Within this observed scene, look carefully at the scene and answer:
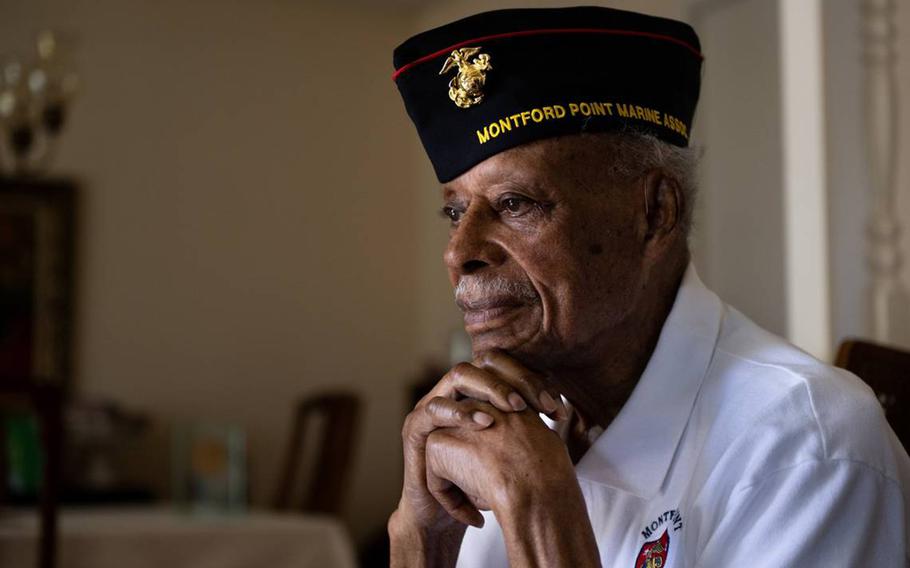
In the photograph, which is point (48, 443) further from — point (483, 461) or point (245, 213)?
point (245, 213)

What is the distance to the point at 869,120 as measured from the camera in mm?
2049

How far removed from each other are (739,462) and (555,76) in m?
0.44

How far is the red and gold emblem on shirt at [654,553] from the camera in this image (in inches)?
44.1

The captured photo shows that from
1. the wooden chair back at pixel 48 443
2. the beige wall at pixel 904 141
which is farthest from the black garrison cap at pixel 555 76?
the wooden chair back at pixel 48 443

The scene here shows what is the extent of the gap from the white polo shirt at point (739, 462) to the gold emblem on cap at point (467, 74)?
0.32 m

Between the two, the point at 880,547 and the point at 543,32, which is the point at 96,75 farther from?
the point at 880,547

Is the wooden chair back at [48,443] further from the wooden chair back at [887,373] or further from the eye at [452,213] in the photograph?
the wooden chair back at [887,373]

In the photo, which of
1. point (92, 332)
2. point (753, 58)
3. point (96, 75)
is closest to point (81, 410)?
point (92, 332)

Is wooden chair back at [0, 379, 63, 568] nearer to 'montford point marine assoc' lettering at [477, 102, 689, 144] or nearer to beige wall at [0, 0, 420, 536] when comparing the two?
'montford point marine assoc' lettering at [477, 102, 689, 144]

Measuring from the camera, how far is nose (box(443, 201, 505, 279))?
47.9 inches

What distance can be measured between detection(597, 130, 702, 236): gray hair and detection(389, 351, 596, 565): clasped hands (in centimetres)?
24

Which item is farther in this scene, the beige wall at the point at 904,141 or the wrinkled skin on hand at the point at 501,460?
the beige wall at the point at 904,141

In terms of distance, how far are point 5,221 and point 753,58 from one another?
3.38 meters

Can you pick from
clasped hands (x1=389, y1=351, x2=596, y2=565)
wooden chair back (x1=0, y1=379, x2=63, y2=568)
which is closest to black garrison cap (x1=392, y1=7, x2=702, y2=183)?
clasped hands (x1=389, y1=351, x2=596, y2=565)
